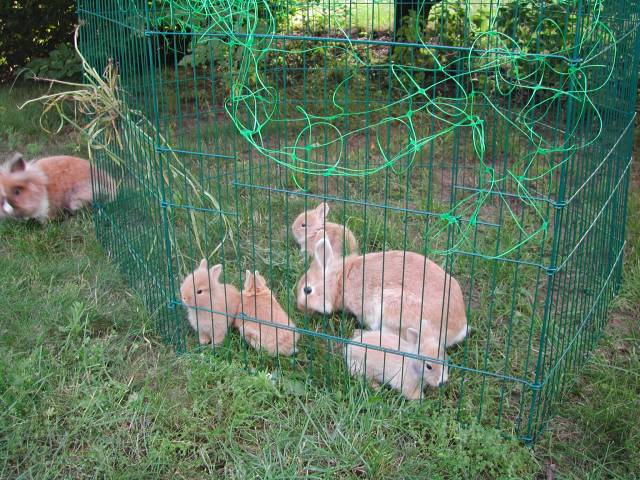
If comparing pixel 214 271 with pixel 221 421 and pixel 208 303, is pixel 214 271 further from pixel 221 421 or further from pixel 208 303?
pixel 221 421

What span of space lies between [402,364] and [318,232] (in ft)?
5.24

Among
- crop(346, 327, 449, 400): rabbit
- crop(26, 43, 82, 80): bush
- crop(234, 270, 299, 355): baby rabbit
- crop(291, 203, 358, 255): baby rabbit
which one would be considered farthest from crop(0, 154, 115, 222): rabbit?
crop(26, 43, 82, 80): bush

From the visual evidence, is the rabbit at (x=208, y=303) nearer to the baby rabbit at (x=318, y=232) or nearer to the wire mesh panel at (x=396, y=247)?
the wire mesh panel at (x=396, y=247)

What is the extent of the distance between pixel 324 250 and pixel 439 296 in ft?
2.19

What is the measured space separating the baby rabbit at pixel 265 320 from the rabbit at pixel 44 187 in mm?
1700

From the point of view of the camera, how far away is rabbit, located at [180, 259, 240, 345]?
3.76 meters

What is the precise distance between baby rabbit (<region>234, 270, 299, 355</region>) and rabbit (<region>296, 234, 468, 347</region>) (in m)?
0.22

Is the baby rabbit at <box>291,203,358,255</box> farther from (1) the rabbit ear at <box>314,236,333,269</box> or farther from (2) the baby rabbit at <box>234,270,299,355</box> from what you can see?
(2) the baby rabbit at <box>234,270,299,355</box>

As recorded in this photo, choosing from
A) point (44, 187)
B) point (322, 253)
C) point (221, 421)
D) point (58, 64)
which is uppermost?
point (58, 64)

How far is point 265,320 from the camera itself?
12.2ft

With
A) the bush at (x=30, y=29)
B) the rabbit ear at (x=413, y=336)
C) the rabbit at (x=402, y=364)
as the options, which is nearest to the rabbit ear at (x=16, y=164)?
the rabbit at (x=402, y=364)

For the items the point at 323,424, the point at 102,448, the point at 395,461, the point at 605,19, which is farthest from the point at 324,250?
the point at 605,19

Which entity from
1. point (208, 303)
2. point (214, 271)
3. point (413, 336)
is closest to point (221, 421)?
point (208, 303)

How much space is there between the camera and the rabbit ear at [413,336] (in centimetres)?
336
